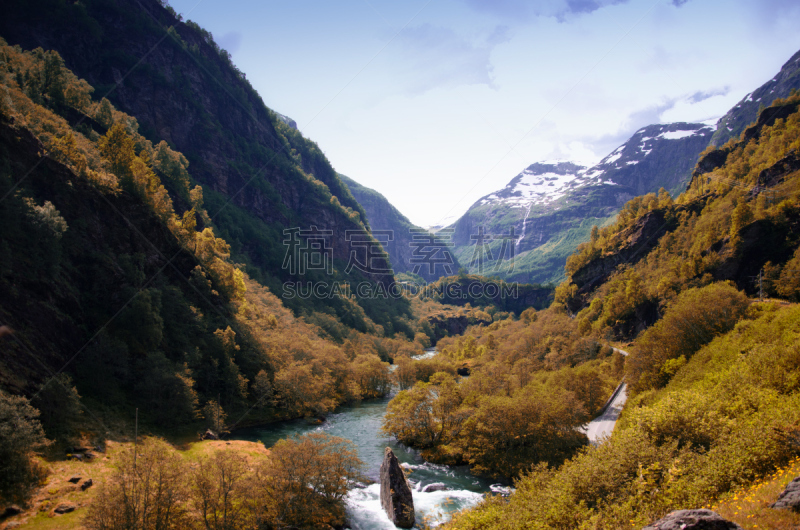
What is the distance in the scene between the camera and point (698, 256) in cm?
7469

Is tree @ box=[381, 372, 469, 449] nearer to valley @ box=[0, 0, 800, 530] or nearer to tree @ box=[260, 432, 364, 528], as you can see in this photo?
valley @ box=[0, 0, 800, 530]

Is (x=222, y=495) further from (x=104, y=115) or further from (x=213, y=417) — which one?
(x=104, y=115)

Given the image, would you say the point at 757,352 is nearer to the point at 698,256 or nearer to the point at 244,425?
the point at 698,256

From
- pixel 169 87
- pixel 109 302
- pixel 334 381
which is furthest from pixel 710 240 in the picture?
pixel 169 87

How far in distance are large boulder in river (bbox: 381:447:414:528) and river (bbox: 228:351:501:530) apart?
0.81 m

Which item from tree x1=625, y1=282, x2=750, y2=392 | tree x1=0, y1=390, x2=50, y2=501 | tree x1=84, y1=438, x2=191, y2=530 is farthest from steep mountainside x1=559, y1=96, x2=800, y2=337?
tree x1=0, y1=390, x2=50, y2=501

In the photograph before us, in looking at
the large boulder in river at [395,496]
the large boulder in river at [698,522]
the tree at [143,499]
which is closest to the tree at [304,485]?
the large boulder in river at [395,496]

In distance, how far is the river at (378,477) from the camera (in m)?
35.1

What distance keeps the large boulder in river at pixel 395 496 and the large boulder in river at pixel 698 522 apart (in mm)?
23403

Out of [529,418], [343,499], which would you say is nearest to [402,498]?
[343,499]

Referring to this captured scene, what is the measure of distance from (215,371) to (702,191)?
5299 inches

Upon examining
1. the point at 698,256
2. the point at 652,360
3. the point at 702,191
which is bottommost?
the point at 652,360

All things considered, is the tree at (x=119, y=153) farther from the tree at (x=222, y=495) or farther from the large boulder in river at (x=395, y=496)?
the large boulder in river at (x=395, y=496)

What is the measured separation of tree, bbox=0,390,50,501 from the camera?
27.1 metres
